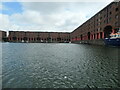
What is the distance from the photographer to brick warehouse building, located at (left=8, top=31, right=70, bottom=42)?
135m

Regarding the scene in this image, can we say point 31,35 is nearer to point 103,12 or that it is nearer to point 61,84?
point 103,12

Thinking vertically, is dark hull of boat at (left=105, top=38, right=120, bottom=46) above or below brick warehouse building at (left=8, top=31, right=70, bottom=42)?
below

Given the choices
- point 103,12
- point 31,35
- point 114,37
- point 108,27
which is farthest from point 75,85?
point 31,35

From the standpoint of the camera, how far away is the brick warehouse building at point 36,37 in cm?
13462

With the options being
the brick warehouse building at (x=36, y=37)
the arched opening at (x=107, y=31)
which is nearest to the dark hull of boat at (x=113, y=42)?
the arched opening at (x=107, y=31)

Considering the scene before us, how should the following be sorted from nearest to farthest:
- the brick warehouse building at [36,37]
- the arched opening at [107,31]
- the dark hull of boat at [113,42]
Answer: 1. the dark hull of boat at [113,42]
2. the arched opening at [107,31]
3. the brick warehouse building at [36,37]

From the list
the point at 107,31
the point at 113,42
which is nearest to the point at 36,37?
the point at 107,31

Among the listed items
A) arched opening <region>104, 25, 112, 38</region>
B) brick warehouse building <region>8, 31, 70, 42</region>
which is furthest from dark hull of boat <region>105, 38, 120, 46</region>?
brick warehouse building <region>8, 31, 70, 42</region>

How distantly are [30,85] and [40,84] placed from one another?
0.74 m

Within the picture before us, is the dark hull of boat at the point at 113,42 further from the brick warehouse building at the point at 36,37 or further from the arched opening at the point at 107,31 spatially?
the brick warehouse building at the point at 36,37

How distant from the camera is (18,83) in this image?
7.86 metres

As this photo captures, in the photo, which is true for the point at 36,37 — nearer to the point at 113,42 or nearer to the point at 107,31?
the point at 107,31

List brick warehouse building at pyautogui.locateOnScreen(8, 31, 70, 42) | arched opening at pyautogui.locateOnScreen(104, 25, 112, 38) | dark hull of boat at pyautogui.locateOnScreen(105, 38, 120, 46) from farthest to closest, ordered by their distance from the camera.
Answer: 1. brick warehouse building at pyautogui.locateOnScreen(8, 31, 70, 42)
2. arched opening at pyautogui.locateOnScreen(104, 25, 112, 38)
3. dark hull of boat at pyautogui.locateOnScreen(105, 38, 120, 46)

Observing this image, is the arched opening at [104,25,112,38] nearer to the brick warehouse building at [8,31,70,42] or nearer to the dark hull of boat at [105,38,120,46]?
the dark hull of boat at [105,38,120,46]
